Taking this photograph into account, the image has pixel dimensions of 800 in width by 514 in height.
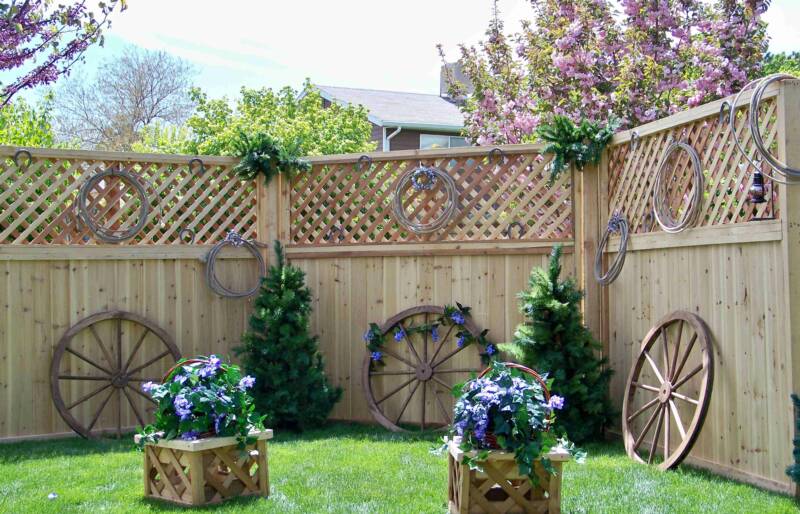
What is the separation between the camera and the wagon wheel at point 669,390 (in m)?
4.94

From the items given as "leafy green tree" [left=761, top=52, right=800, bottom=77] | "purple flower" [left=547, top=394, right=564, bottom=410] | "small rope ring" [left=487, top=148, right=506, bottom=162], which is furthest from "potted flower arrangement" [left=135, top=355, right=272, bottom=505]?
"leafy green tree" [left=761, top=52, right=800, bottom=77]

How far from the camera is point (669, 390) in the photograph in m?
5.32

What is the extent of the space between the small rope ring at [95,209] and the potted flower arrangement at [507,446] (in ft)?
11.9

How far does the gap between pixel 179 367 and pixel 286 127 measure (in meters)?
9.80

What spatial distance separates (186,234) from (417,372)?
7.14ft

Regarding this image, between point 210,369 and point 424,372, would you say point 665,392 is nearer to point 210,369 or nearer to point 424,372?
point 424,372

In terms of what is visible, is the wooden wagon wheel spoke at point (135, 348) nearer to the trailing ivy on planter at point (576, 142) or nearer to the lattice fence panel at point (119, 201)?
the lattice fence panel at point (119, 201)

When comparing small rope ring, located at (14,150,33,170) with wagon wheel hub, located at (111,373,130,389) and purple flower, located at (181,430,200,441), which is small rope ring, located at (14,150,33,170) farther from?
purple flower, located at (181,430,200,441)

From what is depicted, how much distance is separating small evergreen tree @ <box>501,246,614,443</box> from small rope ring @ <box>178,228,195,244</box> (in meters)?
2.72

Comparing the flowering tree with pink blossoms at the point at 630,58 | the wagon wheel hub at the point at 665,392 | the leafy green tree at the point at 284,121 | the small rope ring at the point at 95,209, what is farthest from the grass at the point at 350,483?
the leafy green tree at the point at 284,121

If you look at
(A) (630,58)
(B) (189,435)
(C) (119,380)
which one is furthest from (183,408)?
(A) (630,58)

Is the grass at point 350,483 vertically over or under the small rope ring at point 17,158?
under

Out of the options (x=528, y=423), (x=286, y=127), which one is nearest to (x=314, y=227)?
(x=528, y=423)

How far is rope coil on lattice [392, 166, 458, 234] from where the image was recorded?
675 cm
